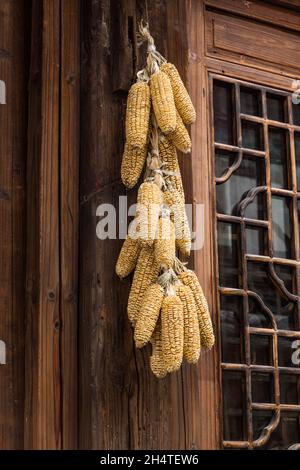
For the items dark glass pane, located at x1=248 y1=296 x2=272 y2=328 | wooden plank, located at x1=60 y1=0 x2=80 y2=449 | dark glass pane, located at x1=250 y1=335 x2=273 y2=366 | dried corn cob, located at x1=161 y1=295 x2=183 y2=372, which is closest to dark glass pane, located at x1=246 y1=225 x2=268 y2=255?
dark glass pane, located at x1=248 y1=296 x2=272 y2=328

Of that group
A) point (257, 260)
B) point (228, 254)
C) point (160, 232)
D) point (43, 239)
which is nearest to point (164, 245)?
point (160, 232)

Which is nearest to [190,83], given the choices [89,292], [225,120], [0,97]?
[225,120]

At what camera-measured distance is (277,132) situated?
184 inches

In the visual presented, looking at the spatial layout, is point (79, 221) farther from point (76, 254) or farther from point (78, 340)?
point (78, 340)

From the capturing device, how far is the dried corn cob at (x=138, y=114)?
12.2 ft

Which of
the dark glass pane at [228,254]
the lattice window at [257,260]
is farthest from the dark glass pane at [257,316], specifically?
the dark glass pane at [228,254]

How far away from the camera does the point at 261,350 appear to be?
4355mm

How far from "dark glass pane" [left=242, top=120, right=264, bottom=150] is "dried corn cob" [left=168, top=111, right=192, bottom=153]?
74 centimetres

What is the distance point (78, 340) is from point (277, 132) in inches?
59.0

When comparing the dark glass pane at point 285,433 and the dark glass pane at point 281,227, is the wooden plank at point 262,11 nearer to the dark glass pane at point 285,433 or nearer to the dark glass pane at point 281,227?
the dark glass pane at point 281,227

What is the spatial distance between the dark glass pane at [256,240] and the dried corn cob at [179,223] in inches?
27.5

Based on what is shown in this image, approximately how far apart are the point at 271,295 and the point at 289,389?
16.8 inches

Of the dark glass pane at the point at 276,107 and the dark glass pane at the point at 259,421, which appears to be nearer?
the dark glass pane at the point at 259,421

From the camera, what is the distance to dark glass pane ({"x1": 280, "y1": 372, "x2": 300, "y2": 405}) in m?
4.37
